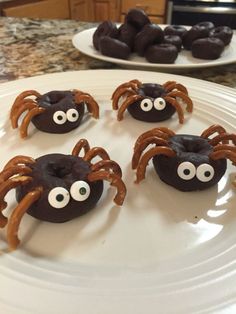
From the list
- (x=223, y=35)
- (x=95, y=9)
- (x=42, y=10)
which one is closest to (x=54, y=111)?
(x=223, y=35)

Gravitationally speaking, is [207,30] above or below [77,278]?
above

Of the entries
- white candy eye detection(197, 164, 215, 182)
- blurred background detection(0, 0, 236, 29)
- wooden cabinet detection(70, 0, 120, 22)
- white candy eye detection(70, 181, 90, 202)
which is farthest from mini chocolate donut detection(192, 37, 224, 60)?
wooden cabinet detection(70, 0, 120, 22)

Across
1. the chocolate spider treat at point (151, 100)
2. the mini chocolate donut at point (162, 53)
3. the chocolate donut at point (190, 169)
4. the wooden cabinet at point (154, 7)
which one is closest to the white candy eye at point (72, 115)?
the chocolate spider treat at point (151, 100)

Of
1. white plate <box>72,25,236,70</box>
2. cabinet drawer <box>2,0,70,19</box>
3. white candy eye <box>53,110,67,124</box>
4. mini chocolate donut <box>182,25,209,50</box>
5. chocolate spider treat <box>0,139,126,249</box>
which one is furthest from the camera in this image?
cabinet drawer <box>2,0,70,19</box>

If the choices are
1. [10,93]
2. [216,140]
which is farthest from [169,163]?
[10,93]

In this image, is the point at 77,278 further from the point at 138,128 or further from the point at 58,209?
the point at 138,128

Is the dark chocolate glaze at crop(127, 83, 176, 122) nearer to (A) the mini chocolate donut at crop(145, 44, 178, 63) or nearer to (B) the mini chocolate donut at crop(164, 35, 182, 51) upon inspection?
(A) the mini chocolate donut at crop(145, 44, 178, 63)
